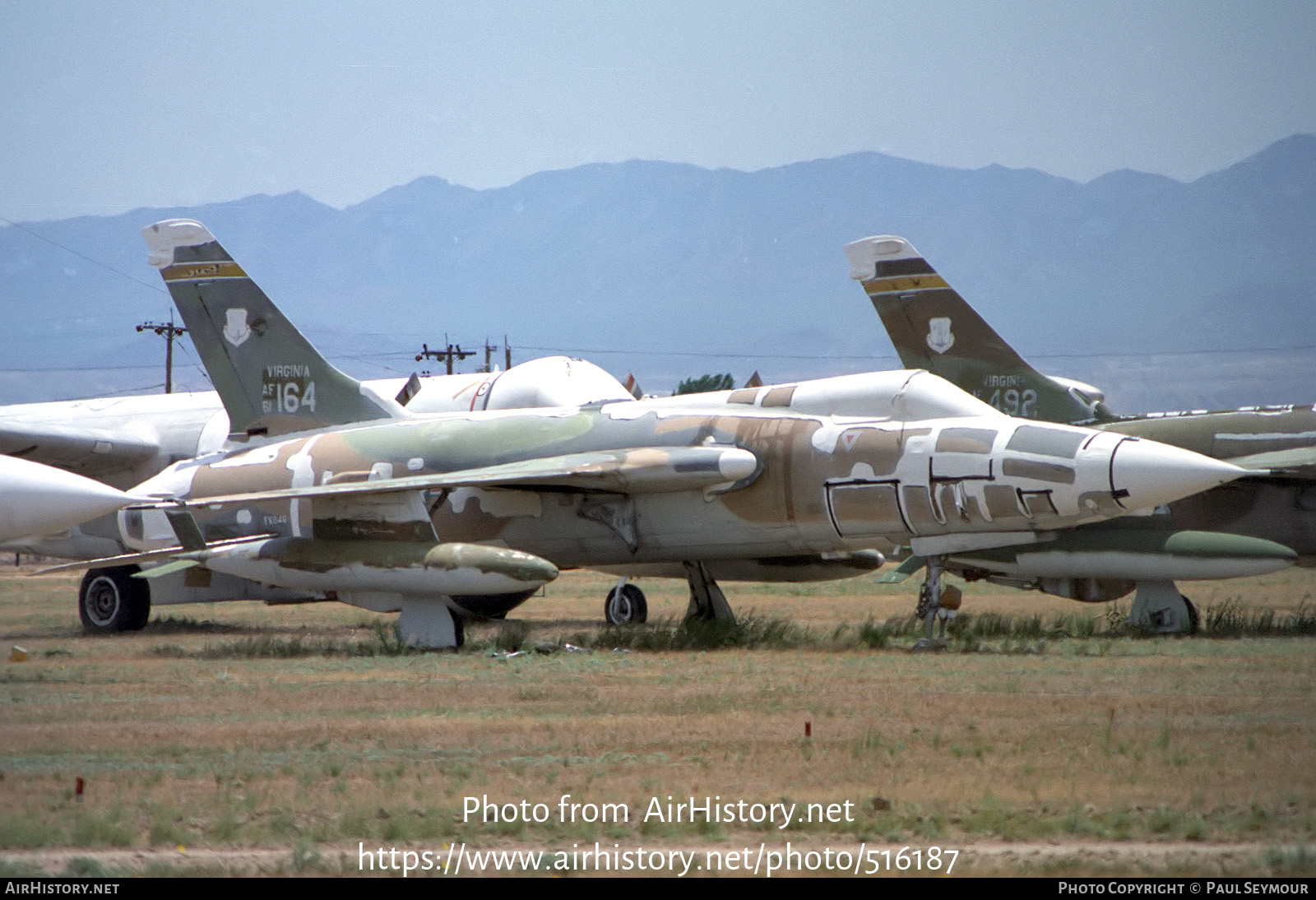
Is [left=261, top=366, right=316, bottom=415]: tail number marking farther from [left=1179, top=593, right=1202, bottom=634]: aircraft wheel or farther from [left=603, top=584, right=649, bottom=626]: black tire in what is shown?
[left=1179, top=593, right=1202, bottom=634]: aircraft wheel

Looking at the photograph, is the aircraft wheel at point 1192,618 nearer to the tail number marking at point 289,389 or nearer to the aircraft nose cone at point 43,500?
→ the tail number marking at point 289,389

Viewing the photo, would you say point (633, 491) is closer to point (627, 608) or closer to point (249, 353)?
point (627, 608)

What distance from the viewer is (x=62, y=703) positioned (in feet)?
35.8

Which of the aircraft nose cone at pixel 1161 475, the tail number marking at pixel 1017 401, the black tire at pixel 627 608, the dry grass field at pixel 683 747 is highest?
the tail number marking at pixel 1017 401

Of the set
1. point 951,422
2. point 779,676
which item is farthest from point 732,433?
point 779,676

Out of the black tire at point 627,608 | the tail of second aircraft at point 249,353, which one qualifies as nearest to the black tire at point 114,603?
the tail of second aircraft at point 249,353

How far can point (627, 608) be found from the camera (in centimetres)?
1864

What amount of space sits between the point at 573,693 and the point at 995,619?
23.6 feet

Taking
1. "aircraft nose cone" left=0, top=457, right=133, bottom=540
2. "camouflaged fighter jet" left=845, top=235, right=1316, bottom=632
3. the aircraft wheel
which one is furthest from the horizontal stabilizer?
the aircraft wheel

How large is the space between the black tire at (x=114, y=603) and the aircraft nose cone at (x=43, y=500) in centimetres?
863

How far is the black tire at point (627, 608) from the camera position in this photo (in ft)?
60.7

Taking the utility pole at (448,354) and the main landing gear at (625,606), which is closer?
the main landing gear at (625,606)

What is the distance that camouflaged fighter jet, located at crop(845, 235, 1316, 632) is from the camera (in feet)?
49.4

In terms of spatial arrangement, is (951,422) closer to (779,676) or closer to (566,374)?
(779,676)
